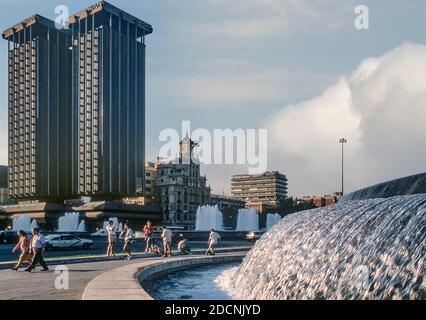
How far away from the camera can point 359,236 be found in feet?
35.0

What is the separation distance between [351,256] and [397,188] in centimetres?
515

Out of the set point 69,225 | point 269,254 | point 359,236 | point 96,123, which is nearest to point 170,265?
point 269,254

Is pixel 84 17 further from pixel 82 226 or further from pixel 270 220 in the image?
pixel 270 220

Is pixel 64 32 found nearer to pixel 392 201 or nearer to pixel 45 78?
pixel 45 78

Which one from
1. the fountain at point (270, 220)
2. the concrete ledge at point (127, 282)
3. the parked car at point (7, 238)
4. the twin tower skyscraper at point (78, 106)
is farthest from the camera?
the twin tower skyscraper at point (78, 106)

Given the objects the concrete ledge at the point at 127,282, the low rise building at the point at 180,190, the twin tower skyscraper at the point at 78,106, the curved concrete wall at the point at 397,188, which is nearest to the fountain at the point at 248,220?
the low rise building at the point at 180,190

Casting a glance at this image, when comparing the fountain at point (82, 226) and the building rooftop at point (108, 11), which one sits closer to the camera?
the fountain at point (82, 226)

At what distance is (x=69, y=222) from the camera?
11756 centimetres

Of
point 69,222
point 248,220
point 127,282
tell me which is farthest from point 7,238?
point 248,220

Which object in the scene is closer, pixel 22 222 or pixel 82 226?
pixel 82 226

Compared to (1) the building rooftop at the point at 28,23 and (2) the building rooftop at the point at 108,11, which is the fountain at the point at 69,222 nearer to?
(2) the building rooftop at the point at 108,11

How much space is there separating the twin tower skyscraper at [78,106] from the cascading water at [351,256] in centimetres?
11630

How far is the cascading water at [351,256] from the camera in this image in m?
9.12

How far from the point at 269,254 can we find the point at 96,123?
11953cm
